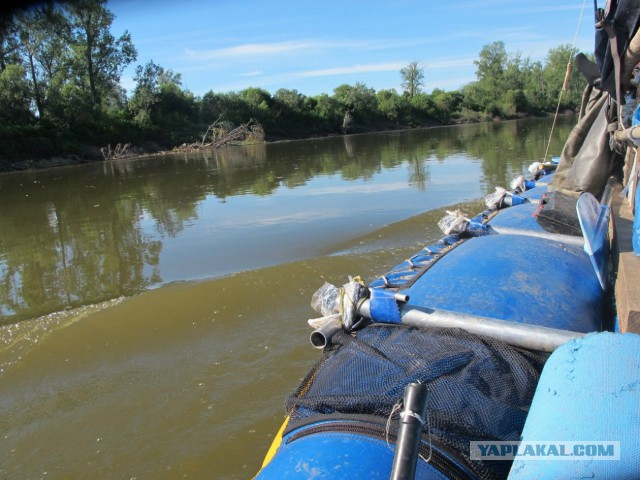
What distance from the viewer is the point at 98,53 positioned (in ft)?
165

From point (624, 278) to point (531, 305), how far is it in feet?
1.99

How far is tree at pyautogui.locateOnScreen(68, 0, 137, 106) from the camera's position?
158ft

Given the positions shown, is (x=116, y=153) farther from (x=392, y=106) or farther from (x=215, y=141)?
(x=392, y=106)

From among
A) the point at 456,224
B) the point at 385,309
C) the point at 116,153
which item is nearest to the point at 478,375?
the point at 385,309

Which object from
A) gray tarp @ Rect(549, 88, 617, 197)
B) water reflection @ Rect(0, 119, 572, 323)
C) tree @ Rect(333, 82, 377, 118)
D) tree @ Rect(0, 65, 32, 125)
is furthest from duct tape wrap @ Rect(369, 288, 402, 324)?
tree @ Rect(333, 82, 377, 118)

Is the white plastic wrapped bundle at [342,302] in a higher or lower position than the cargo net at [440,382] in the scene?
higher

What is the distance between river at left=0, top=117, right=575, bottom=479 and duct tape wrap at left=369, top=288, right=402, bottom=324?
1.38 meters

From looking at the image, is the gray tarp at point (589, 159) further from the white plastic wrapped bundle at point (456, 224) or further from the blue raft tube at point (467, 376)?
the blue raft tube at point (467, 376)

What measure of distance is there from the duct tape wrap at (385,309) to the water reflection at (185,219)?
14.9 feet

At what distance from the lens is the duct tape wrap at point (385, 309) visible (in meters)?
2.48

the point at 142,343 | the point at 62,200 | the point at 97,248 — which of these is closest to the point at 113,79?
the point at 62,200

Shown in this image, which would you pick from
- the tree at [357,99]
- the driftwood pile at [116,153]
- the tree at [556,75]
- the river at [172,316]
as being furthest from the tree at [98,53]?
the tree at [556,75]

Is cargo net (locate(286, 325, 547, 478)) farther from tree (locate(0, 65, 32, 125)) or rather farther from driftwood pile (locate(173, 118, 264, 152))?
tree (locate(0, 65, 32, 125))

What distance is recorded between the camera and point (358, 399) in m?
1.81
